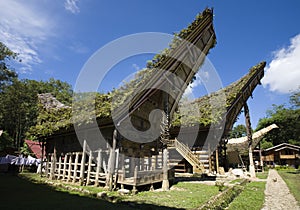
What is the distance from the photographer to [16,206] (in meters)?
6.48

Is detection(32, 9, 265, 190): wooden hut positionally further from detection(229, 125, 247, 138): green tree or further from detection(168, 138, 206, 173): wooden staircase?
detection(229, 125, 247, 138): green tree

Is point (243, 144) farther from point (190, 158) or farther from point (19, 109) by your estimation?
point (19, 109)

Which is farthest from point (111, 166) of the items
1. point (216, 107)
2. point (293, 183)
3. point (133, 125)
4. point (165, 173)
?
point (216, 107)

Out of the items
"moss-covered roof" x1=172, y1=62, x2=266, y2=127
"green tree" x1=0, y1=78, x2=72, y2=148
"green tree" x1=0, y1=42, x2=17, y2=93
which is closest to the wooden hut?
"moss-covered roof" x1=172, y1=62, x2=266, y2=127

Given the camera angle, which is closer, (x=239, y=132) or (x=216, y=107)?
(x=216, y=107)

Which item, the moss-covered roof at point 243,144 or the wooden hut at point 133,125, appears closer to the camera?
the wooden hut at point 133,125

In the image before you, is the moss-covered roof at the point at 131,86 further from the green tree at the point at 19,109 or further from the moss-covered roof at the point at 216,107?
the green tree at the point at 19,109

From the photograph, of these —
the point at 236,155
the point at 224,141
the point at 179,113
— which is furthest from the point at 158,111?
the point at 236,155

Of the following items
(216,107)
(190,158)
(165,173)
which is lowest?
(165,173)

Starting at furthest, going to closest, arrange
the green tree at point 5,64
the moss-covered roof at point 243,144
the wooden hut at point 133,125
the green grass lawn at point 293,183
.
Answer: the moss-covered roof at point 243,144 → the green tree at point 5,64 → the wooden hut at point 133,125 → the green grass lawn at point 293,183

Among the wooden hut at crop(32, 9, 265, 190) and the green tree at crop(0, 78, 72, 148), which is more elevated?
the green tree at crop(0, 78, 72, 148)

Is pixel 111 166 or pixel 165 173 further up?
pixel 111 166

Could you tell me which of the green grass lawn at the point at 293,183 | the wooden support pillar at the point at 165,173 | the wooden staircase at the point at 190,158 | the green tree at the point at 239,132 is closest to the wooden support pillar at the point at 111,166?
the wooden support pillar at the point at 165,173

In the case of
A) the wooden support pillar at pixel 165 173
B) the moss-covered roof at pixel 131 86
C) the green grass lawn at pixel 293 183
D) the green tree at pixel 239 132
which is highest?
the green tree at pixel 239 132
